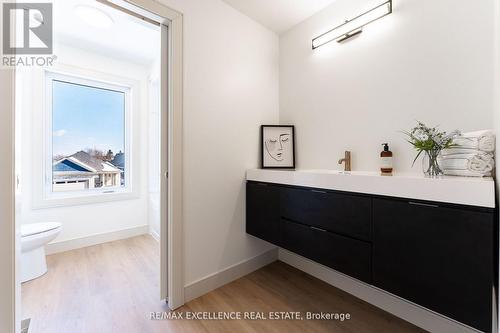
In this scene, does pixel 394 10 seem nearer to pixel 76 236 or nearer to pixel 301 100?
pixel 301 100

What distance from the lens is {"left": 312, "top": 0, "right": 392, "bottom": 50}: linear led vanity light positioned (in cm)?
160

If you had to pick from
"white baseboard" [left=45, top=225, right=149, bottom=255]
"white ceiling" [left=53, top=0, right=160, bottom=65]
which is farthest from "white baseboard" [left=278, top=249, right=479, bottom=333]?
"white ceiling" [left=53, top=0, right=160, bottom=65]

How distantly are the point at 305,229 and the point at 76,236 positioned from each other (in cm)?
279

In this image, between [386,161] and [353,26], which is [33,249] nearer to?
[386,161]

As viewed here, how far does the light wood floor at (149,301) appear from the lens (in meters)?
1.48

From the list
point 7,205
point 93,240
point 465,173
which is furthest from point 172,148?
point 93,240

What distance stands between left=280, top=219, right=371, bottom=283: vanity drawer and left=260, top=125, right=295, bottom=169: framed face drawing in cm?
65

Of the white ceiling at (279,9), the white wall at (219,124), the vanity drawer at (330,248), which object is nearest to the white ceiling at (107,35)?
the white wall at (219,124)

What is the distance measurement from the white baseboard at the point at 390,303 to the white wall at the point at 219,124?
61 cm

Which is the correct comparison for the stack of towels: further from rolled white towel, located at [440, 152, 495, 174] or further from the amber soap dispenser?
the amber soap dispenser

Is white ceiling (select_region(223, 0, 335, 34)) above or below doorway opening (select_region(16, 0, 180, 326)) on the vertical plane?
above

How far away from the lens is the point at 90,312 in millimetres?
1597

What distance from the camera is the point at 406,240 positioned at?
1.18 m

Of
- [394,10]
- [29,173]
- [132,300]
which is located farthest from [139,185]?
[394,10]
